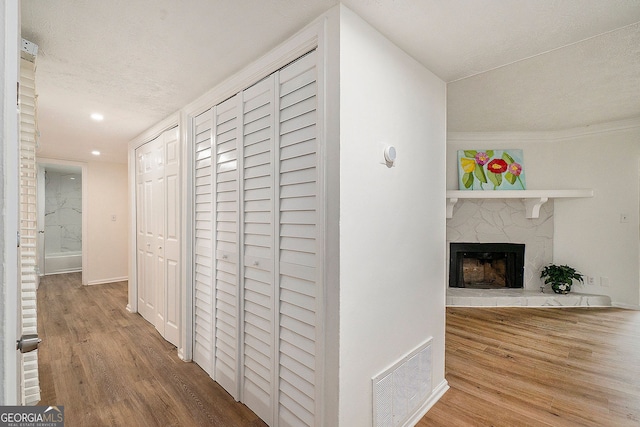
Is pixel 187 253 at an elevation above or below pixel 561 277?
above

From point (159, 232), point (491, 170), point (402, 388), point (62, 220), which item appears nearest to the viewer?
point (402, 388)

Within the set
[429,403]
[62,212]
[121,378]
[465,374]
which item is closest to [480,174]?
[465,374]

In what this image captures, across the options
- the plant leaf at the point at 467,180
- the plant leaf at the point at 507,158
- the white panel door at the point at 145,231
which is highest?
the plant leaf at the point at 507,158

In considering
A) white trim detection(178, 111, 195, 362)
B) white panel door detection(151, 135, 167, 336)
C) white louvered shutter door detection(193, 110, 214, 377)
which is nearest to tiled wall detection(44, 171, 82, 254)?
white panel door detection(151, 135, 167, 336)

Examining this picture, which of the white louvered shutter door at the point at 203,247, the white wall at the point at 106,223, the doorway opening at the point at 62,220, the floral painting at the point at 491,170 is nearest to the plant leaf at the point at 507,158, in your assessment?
the floral painting at the point at 491,170

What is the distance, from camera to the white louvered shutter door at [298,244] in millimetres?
1507

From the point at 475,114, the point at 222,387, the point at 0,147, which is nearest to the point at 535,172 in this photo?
the point at 475,114

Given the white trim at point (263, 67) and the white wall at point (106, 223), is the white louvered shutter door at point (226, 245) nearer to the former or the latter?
the white trim at point (263, 67)

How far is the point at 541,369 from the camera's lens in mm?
2482

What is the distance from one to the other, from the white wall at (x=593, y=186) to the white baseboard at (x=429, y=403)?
2.99 m

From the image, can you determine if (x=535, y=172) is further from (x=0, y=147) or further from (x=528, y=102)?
(x=0, y=147)

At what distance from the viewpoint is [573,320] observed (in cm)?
356

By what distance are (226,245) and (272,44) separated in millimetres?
1360

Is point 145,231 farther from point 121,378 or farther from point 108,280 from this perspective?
point 108,280
